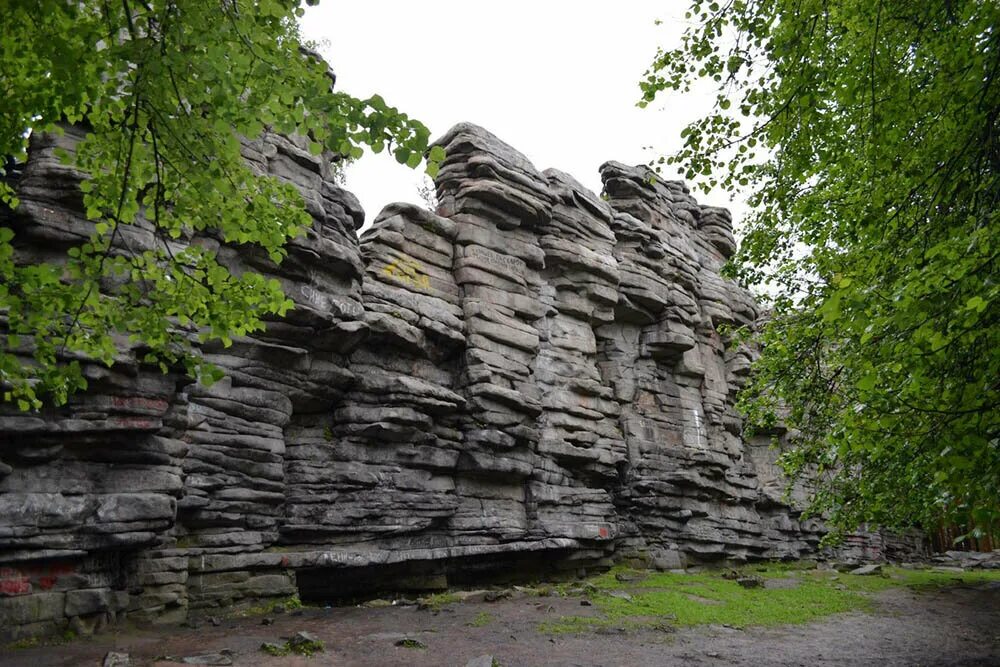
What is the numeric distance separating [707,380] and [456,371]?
15.0 m

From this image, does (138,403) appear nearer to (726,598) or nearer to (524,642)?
(524,642)

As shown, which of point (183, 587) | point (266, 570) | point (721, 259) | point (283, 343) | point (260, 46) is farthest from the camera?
point (721, 259)

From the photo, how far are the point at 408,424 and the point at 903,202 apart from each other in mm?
12529

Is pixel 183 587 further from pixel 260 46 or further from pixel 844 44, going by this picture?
pixel 844 44

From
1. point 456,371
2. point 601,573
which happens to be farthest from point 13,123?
point 601,573

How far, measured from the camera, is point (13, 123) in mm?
7375

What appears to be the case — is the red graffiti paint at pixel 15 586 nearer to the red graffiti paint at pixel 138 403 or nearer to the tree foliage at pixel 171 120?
the red graffiti paint at pixel 138 403

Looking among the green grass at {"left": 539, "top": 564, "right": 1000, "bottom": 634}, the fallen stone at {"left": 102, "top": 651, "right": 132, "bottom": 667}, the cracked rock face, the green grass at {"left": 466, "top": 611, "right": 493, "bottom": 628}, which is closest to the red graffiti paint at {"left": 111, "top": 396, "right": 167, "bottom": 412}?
the cracked rock face

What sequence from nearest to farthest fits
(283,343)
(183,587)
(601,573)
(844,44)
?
(844,44) → (183,587) → (283,343) → (601,573)

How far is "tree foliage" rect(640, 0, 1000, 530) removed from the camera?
681 cm

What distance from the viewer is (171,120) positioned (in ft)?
23.9

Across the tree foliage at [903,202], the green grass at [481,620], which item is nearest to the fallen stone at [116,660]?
the green grass at [481,620]

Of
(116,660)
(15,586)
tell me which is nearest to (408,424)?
(15,586)

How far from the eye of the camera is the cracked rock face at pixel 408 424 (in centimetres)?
1162
